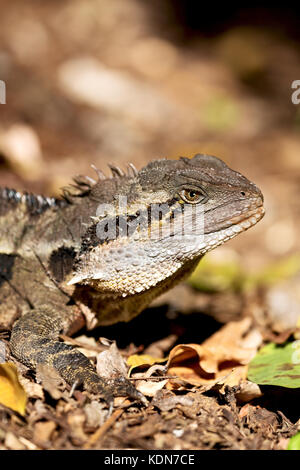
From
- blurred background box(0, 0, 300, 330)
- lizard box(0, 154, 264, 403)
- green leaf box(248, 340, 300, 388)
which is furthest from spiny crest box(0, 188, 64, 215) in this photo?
green leaf box(248, 340, 300, 388)

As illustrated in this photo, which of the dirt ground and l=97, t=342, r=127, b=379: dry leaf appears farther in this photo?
l=97, t=342, r=127, b=379: dry leaf

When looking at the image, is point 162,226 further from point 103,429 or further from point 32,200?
point 103,429

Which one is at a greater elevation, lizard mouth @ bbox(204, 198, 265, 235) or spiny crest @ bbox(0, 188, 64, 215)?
spiny crest @ bbox(0, 188, 64, 215)

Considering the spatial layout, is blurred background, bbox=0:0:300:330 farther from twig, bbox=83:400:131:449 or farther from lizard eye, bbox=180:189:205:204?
twig, bbox=83:400:131:449

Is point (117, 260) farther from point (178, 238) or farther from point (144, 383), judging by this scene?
point (144, 383)

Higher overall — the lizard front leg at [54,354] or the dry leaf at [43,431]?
the lizard front leg at [54,354]

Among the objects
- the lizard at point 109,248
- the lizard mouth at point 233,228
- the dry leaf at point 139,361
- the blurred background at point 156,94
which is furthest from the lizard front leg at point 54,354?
the blurred background at point 156,94

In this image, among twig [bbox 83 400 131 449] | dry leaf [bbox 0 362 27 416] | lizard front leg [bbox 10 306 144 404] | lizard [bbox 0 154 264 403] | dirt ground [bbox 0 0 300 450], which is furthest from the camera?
lizard [bbox 0 154 264 403]

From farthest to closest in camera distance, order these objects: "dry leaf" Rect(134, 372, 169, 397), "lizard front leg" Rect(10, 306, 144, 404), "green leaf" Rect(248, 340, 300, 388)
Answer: "green leaf" Rect(248, 340, 300, 388)
"dry leaf" Rect(134, 372, 169, 397)
"lizard front leg" Rect(10, 306, 144, 404)

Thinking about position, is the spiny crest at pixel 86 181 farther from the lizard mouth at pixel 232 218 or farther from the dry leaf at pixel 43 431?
the dry leaf at pixel 43 431
